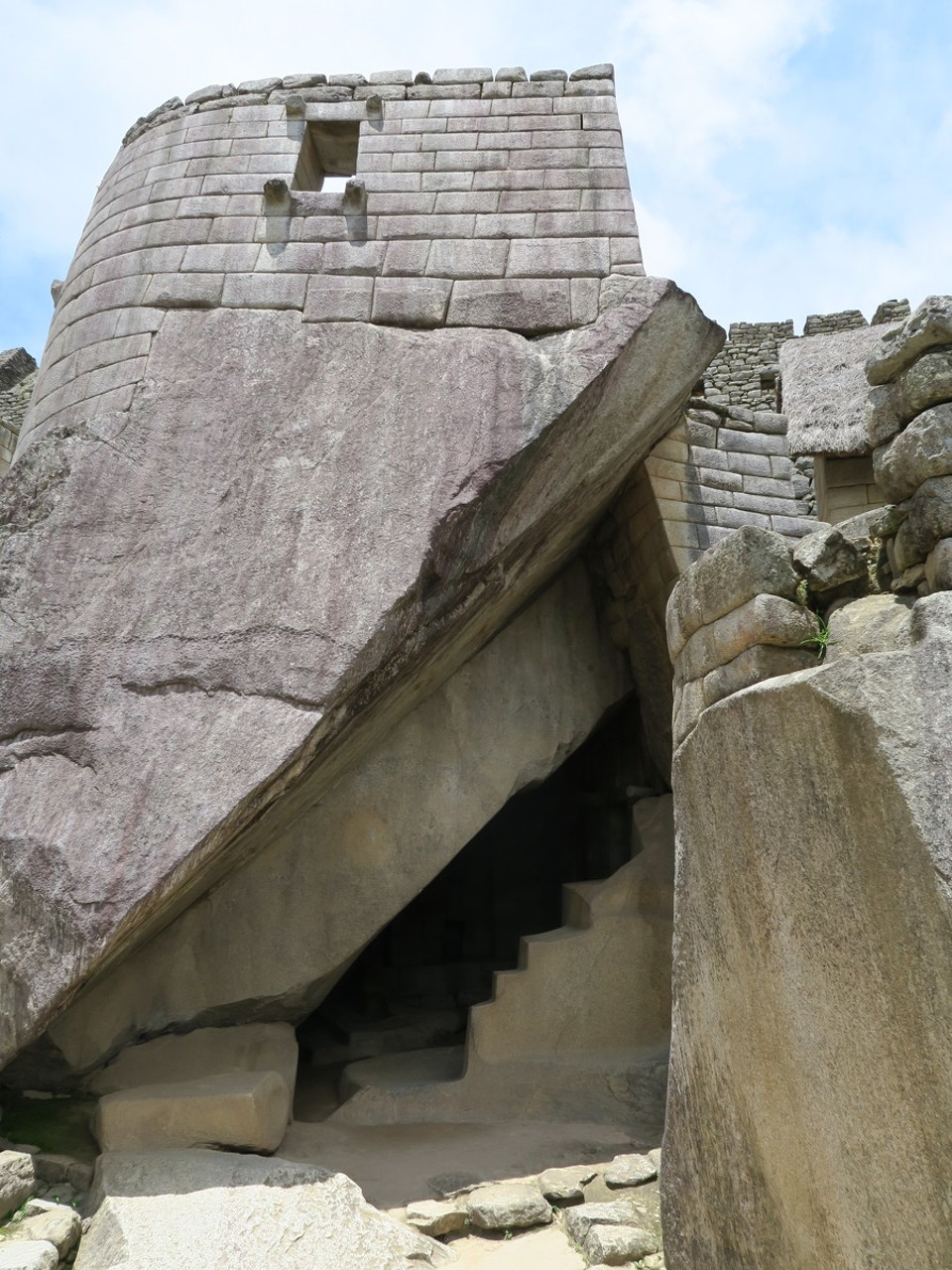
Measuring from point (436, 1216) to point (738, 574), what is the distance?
110 inches

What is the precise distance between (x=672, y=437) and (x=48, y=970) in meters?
4.06

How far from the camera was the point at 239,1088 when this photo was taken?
4453 millimetres

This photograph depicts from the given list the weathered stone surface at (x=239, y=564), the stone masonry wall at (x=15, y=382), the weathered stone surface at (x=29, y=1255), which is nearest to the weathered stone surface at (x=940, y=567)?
the weathered stone surface at (x=239, y=564)

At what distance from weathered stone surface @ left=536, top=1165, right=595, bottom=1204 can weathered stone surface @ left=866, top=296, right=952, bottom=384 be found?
3341mm

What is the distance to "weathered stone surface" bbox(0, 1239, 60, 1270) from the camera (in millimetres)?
3215

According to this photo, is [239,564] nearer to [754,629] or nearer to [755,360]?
[754,629]

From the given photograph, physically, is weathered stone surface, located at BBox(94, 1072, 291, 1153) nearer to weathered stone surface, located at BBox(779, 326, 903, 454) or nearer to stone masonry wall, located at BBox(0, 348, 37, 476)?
weathered stone surface, located at BBox(779, 326, 903, 454)

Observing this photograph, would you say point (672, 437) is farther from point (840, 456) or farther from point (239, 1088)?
point (239, 1088)

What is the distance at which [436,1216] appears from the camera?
3.98 m

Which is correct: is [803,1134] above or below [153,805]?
below

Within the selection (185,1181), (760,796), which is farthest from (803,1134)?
(185,1181)

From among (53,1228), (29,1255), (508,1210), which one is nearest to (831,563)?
(508,1210)

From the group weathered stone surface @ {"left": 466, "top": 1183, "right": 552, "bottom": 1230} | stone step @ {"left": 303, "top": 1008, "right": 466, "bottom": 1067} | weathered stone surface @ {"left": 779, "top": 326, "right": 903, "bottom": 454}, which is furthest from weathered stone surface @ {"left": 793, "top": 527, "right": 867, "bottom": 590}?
stone step @ {"left": 303, "top": 1008, "right": 466, "bottom": 1067}

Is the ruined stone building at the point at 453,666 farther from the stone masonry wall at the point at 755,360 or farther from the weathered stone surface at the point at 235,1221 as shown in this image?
the stone masonry wall at the point at 755,360
